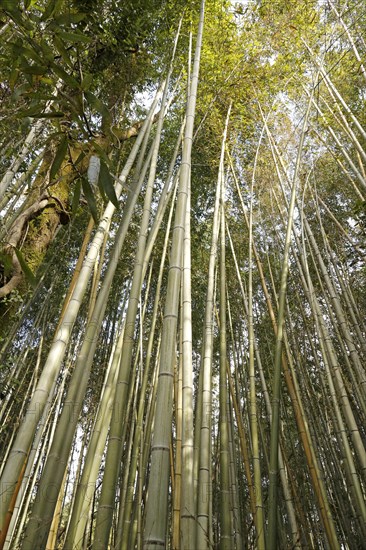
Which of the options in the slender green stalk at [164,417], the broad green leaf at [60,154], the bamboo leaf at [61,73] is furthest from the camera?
the broad green leaf at [60,154]

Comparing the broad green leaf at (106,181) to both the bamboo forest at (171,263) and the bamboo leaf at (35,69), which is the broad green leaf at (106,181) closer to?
the bamboo forest at (171,263)

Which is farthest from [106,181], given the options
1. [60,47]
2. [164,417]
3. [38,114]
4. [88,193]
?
[164,417]

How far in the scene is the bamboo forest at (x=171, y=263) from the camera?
1.14 metres

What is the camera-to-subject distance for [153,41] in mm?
3252

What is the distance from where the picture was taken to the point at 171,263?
1271 mm

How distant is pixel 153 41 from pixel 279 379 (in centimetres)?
299

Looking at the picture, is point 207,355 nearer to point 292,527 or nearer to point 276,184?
point 292,527

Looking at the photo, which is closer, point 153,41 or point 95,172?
point 95,172

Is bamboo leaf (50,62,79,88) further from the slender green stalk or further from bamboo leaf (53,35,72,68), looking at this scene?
the slender green stalk

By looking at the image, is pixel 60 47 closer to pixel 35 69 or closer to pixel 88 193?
pixel 35 69

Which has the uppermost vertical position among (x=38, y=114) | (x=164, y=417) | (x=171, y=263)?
(x=38, y=114)

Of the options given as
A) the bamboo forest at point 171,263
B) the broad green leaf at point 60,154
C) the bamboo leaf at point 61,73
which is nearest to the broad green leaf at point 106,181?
the bamboo forest at point 171,263

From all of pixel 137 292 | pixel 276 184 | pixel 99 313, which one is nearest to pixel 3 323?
pixel 99 313

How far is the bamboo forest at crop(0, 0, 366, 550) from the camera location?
114 cm
